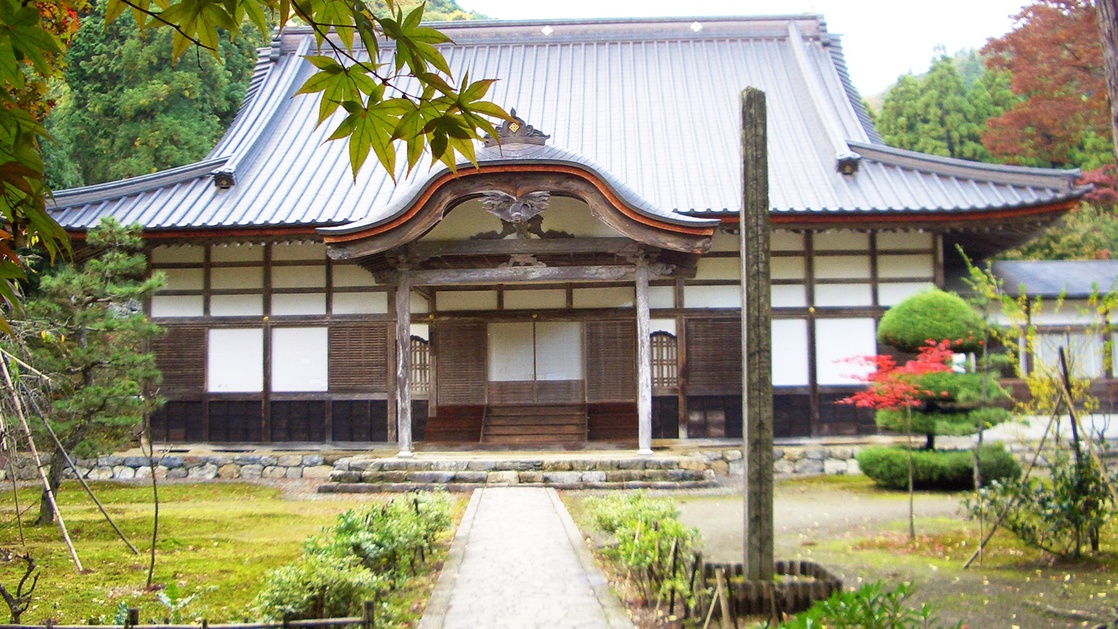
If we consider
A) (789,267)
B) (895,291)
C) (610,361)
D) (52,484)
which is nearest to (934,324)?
(895,291)

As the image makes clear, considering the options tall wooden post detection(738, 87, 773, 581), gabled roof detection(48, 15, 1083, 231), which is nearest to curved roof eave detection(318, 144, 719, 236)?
gabled roof detection(48, 15, 1083, 231)

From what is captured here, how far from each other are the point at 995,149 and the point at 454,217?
19.3m

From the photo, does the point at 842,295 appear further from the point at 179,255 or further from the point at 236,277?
the point at 179,255

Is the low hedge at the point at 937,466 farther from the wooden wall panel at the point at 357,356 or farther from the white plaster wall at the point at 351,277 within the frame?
the white plaster wall at the point at 351,277

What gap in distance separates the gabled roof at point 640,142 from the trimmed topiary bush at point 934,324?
103 inches

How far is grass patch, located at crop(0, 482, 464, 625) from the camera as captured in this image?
6.15 metres

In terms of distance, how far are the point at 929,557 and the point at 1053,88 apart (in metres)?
20.8

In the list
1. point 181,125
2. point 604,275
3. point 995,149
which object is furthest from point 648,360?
point 995,149

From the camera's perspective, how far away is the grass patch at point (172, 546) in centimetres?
615

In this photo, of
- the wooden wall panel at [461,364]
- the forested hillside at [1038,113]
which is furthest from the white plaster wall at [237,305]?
the forested hillside at [1038,113]

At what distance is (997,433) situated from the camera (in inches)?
580

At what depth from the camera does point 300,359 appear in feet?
49.4

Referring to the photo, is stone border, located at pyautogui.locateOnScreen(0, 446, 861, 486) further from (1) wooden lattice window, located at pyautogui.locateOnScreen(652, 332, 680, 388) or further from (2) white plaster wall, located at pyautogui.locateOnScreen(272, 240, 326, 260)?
(2) white plaster wall, located at pyautogui.locateOnScreen(272, 240, 326, 260)

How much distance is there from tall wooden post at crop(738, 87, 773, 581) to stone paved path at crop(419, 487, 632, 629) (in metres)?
1.03
